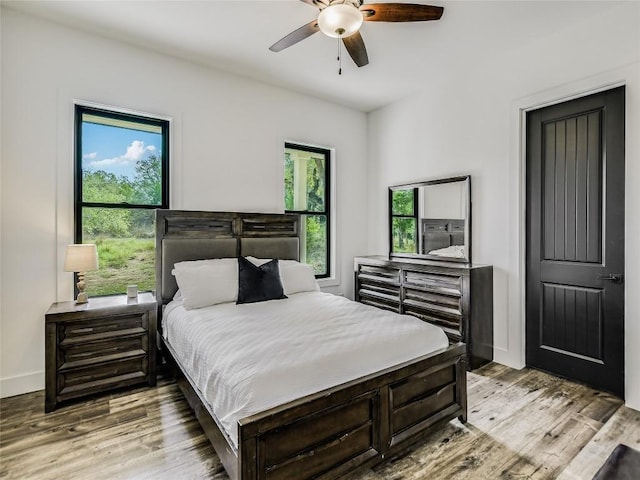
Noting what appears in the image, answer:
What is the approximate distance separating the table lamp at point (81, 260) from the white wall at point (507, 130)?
11.6 feet

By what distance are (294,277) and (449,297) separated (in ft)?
5.19

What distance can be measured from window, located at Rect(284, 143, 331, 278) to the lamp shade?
2176mm

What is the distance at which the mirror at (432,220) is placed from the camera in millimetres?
3717

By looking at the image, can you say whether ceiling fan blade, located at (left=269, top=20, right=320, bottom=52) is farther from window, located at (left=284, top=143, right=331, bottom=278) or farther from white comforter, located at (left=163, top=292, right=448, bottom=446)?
white comforter, located at (left=163, top=292, right=448, bottom=446)

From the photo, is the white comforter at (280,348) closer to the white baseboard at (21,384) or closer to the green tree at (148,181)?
the white baseboard at (21,384)

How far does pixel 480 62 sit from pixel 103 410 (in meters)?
4.63

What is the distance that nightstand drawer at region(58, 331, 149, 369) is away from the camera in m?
2.59

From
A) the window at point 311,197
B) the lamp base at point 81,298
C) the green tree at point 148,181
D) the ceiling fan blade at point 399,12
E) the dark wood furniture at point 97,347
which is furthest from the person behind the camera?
the window at point 311,197

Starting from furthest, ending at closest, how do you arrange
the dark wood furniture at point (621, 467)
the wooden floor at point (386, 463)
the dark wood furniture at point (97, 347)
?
the dark wood furniture at point (97, 347)
the wooden floor at point (386, 463)
the dark wood furniture at point (621, 467)

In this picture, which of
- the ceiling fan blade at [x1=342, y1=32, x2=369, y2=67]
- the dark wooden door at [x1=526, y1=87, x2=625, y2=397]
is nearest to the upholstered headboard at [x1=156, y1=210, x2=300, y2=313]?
the ceiling fan blade at [x1=342, y1=32, x2=369, y2=67]

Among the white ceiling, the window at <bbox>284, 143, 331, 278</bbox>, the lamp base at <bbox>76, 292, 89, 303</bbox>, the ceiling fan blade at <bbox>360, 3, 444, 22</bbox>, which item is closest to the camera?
the ceiling fan blade at <bbox>360, 3, 444, 22</bbox>

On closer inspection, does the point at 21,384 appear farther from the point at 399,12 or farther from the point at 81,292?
the point at 399,12

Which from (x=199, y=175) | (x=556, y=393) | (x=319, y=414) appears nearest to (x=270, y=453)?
(x=319, y=414)

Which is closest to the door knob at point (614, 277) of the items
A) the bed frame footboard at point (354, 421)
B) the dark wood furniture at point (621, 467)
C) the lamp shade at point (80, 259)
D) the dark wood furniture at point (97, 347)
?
the bed frame footboard at point (354, 421)
